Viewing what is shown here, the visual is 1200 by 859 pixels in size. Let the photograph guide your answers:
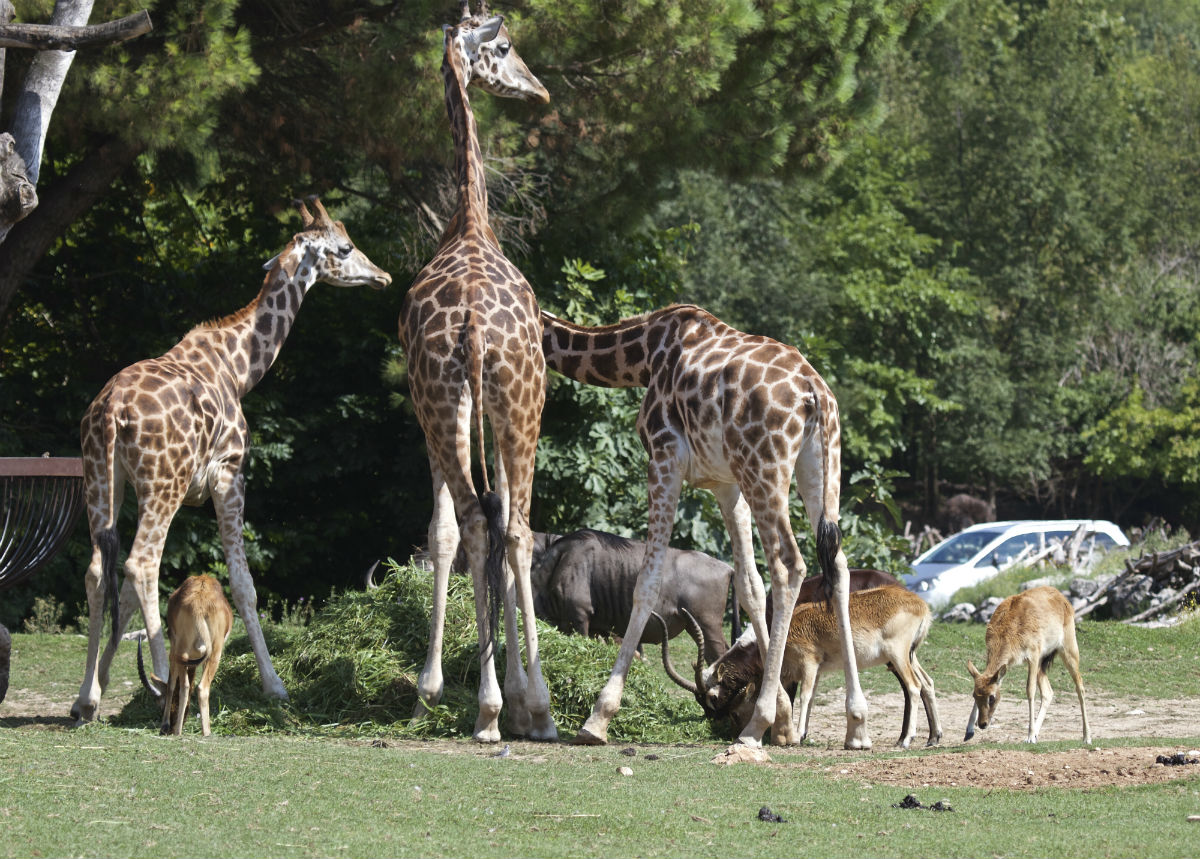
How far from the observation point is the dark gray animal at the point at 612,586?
11.0 m

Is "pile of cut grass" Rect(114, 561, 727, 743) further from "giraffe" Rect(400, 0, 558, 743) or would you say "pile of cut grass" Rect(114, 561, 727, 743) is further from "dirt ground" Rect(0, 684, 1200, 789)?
"dirt ground" Rect(0, 684, 1200, 789)

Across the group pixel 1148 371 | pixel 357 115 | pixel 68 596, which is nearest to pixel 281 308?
pixel 357 115

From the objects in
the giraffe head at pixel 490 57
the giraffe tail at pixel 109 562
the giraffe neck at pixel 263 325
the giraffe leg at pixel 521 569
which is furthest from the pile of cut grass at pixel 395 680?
the giraffe head at pixel 490 57

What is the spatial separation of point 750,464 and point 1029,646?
241 cm

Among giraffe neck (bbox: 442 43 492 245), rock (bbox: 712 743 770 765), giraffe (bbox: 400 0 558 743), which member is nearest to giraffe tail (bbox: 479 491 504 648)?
giraffe (bbox: 400 0 558 743)

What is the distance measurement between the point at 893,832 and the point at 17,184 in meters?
6.82

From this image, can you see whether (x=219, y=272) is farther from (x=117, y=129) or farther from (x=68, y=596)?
(x=117, y=129)

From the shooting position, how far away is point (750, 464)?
7863 millimetres

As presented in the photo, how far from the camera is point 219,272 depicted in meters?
17.1

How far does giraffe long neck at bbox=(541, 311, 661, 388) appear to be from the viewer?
357 inches

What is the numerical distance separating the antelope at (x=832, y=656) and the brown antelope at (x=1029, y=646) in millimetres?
387

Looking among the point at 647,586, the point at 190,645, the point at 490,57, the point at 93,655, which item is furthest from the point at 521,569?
the point at 490,57

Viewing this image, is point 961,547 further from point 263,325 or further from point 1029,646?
point 263,325

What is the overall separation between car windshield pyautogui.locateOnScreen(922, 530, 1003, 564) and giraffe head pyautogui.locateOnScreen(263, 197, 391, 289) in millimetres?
15238
